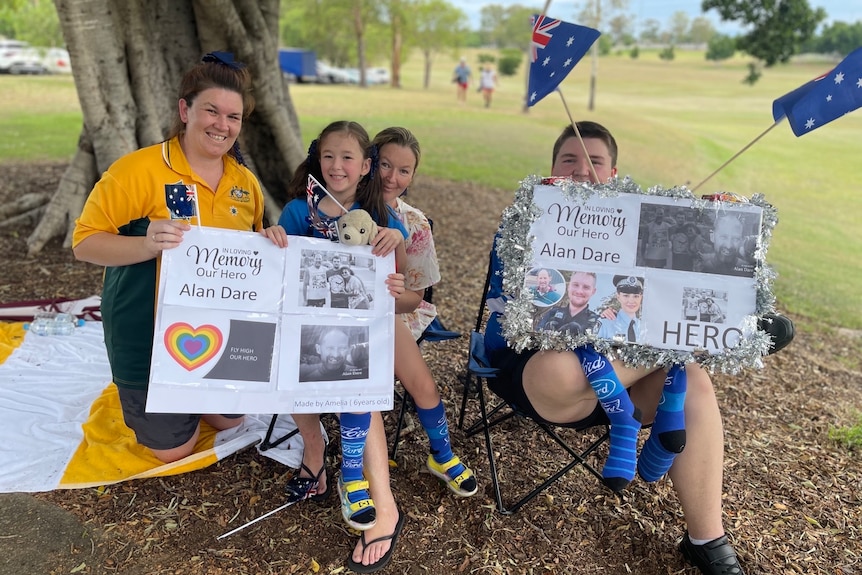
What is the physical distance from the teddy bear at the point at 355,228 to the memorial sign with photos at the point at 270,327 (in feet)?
0.15

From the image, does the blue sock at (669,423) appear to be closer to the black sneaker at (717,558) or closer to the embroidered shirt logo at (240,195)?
the black sneaker at (717,558)

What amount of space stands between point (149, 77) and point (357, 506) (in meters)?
4.19

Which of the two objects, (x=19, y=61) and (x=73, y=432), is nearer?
(x=73, y=432)

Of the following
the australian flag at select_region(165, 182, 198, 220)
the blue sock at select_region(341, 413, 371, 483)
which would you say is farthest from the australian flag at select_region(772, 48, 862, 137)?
the australian flag at select_region(165, 182, 198, 220)

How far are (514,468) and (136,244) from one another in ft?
6.18

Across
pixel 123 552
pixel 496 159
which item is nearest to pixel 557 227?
pixel 123 552

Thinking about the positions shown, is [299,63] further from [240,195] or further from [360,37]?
[240,195]

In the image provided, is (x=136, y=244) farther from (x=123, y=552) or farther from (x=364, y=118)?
(x=364, y=118)

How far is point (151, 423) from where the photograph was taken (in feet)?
8.74

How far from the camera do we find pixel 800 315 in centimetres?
629

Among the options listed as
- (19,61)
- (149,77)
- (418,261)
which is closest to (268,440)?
(418,261)

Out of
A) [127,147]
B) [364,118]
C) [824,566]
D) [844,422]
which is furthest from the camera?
[364,118]

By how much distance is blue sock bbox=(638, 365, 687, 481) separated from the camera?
2270 millimetres

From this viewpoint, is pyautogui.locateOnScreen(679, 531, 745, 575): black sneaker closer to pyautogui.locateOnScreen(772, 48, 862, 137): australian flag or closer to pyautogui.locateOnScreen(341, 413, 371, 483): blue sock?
pyautogui.locateOnScreen(341, 413, 371, 483): blue sock
